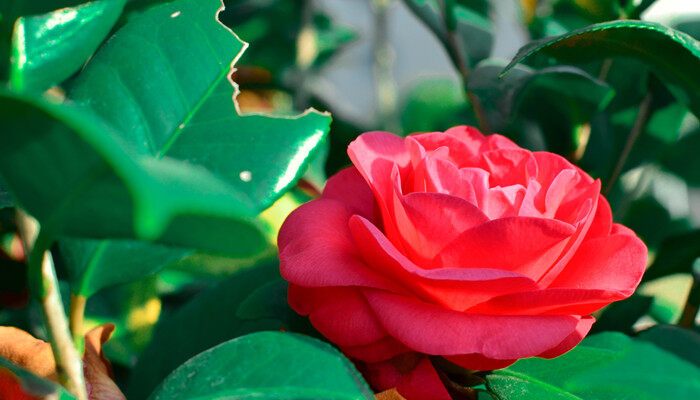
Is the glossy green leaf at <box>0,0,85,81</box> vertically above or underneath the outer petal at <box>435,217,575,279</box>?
above

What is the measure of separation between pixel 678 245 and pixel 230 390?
0.47 metres

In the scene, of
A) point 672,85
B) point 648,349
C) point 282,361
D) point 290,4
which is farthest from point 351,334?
point 290,4

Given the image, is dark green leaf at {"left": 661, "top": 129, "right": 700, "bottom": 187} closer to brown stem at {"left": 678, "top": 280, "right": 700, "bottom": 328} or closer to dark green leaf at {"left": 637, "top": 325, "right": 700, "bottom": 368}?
brown stem at {"left": 678, "top": 280, "right": 700, "bottom": 328}

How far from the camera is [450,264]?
1.08 feet

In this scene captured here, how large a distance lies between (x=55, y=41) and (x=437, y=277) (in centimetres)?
21

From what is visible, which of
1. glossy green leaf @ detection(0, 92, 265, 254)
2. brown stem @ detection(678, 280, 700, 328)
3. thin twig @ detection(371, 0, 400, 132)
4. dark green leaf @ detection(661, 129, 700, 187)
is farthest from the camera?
thin twig @ detection(371, 0, 400, 132)

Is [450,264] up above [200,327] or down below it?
above

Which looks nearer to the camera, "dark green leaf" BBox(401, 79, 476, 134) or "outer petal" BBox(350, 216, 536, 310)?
"outer petal" BBox(350, 216, 536, 310)

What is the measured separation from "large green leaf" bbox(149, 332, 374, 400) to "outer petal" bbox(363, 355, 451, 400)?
0.06m

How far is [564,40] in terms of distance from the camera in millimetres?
410

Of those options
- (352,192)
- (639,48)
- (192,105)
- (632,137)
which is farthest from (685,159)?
A: (192,105)

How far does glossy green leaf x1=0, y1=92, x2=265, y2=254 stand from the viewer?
0.60 feet

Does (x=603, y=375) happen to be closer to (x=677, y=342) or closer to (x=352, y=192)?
(x=677, y=342)

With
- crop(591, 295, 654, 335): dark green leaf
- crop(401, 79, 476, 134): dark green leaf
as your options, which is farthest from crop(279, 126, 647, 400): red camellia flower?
crop(401, 79, 476, 134): dark green leaf
